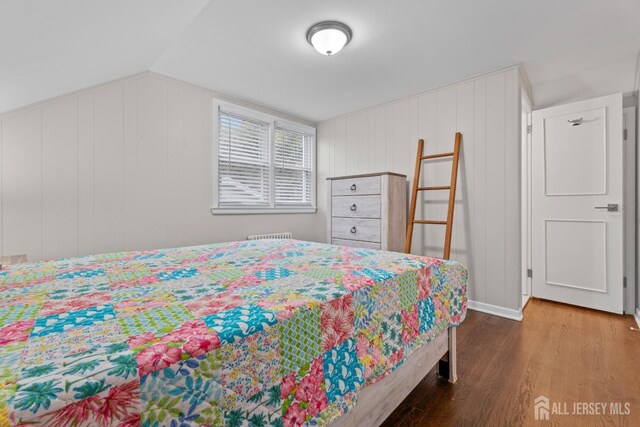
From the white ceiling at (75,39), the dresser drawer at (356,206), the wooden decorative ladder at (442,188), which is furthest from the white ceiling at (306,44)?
the dresser drawer at (356,206)

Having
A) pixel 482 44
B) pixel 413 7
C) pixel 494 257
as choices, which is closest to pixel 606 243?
pixel 494 257

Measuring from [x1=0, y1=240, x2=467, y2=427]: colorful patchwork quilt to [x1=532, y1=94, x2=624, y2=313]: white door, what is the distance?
2249 mm

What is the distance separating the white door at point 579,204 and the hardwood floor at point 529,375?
1.21ft

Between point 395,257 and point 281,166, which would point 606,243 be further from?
point 281,166

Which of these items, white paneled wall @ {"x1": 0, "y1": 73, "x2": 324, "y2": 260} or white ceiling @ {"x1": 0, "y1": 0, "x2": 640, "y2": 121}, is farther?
white paneled wall @ {"x1": 0, "y1": 73, "x2": 324, "y2": 260}

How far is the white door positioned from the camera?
2432mm

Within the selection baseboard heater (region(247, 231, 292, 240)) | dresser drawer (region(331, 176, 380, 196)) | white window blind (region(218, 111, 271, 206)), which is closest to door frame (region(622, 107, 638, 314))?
dresser drawer (region(331, 176, 380, 196))

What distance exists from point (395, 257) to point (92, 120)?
2456 mm

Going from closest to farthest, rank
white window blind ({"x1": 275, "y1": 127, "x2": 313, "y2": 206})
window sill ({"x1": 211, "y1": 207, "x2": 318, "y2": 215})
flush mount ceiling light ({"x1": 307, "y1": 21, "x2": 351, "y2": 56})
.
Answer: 1. flush mount ceiling light ({"x1": 307, "y1": 21, "x2": 351, "y2": 56})
2. window sill ({"x1": 211, "y1": 207, "x2": 318, "y2": 215})
3. white window blind ({"x1": 275, "y1": 127, "x2": 313, "y2": 206})

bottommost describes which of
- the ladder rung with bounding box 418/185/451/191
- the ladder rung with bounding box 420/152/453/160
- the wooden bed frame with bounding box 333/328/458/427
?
the wooden bed frame with bounding box 333/328/458/427

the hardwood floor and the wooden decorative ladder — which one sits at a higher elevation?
the wooden decorative ladder

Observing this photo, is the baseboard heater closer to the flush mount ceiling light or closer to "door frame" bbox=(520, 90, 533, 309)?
the flush mount ceiling light

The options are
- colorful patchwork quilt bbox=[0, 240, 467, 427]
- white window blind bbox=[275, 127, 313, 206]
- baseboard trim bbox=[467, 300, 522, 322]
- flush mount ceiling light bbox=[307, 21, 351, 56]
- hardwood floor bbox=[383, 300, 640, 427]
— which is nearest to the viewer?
colorful patchwork quilt bbox=[0, 240, 467, 427]

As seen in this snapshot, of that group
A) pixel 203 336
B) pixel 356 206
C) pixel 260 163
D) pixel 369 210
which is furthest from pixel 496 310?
pixel 260 163
